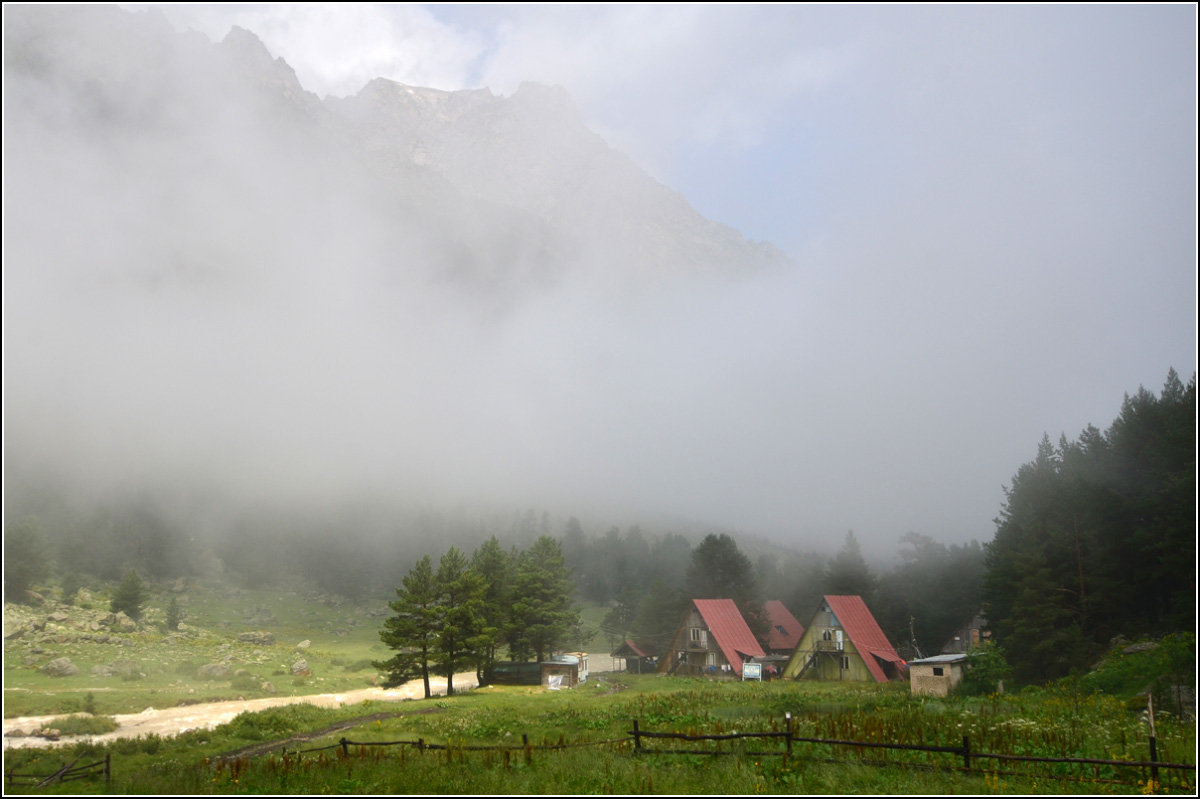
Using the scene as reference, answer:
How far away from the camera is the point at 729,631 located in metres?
74.8

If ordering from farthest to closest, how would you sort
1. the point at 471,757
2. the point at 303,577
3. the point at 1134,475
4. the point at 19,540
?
the point at 303,577 < the point at 19,540 < the point at 1134,475 < the point at 471,757

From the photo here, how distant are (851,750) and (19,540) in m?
142

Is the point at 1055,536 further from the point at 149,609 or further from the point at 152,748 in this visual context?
the point at 149,609

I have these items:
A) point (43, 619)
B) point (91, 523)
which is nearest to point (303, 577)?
point (91, 523)

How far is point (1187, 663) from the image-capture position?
27.5 metres

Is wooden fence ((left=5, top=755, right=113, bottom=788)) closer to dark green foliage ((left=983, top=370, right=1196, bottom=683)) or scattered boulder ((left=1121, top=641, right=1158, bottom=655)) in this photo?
dark green foliage ((left=983, top=370, right=1196, bottom=683))

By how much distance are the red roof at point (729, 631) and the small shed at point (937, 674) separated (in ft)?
88.2

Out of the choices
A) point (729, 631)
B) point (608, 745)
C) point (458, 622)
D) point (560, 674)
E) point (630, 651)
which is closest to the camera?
point (608, 745)

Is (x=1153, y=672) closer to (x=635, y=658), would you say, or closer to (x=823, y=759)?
(x=823, y=759)

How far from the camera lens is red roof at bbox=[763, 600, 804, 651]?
88.2 meters

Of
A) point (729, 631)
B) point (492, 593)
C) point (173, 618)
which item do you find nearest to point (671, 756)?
point (492, 593)

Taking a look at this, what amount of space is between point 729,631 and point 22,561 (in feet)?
379

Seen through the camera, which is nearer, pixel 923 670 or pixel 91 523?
pixel 923 670

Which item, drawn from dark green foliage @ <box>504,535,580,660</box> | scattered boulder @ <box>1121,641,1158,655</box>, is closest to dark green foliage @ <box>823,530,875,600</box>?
dark green foliage @ <box>504,535,580,660</box>
